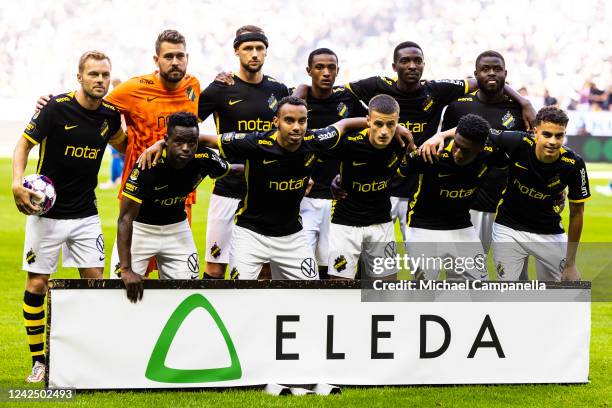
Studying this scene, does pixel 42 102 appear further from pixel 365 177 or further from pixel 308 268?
pixel 365 177

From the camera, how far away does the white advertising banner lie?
6.12 metres

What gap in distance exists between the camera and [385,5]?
34.8 meters

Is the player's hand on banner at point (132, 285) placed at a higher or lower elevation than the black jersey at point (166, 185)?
lower

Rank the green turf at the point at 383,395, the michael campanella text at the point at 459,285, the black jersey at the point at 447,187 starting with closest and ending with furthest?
the green turf at the point at 383,395
the michael campanella text at the point at 459,285
the black jersey at the point at 447,187

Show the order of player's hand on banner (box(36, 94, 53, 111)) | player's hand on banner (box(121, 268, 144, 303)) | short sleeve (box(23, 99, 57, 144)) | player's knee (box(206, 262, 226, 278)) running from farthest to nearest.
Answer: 1. player's knee (box(206, 262, 226, 278))
2. player's hand on banner (box(36, 94, 53, 111))
3. short sleeve (box(23, 99, 57, 144))
4. player's hand on banner (box(121, 268, 144, 303))

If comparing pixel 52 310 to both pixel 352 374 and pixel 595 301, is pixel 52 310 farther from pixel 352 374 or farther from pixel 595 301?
pixel 595 301

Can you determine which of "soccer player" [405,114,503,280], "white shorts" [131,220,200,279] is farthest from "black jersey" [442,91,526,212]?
"white shorts" [131,220,200,279]

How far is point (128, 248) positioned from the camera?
6344 mm

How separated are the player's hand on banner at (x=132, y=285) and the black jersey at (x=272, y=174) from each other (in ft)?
3.74

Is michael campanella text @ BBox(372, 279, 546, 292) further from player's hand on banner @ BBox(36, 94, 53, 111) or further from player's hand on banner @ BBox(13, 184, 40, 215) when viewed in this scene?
player's hand on banner @ BBox(36, 94, 53, 111)

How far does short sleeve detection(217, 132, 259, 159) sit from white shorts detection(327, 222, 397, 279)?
3.22ft

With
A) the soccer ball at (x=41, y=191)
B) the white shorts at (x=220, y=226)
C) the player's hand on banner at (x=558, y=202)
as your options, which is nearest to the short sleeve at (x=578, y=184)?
the player's hand on banner at (x=558, y=202)

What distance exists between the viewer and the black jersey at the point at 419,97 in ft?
26.0

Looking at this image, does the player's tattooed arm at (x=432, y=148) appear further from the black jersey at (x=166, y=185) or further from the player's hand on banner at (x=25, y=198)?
the player's hand on banner at (x=25, y=198)
